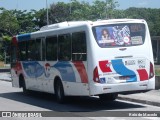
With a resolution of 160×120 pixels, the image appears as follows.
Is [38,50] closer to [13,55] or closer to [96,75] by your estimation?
[13,55]

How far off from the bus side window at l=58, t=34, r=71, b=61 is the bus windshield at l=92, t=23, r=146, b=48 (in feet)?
5.60

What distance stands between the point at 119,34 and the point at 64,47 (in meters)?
2.42

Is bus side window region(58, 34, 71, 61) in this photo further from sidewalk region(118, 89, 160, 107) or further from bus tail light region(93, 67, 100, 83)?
sidewalk region(118, 89, 160, 107)

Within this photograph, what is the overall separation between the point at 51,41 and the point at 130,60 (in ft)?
13.3

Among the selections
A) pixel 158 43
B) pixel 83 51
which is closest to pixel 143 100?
pixel 83 51

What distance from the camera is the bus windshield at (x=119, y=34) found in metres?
15.5

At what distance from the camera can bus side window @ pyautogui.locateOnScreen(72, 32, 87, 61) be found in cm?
1570

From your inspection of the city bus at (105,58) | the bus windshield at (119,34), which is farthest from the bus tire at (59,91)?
the bus windshield at (119,34)

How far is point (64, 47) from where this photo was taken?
56.9 feet

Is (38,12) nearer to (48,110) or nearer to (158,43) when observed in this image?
(158,43)

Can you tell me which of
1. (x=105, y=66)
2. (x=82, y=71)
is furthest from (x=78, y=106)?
(x=105, y=66)

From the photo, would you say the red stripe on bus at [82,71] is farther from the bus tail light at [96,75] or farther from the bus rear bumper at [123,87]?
the bus rear bumper at [123,87]

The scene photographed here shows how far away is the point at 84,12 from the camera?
210 ft

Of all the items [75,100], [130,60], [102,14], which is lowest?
[75,100]
